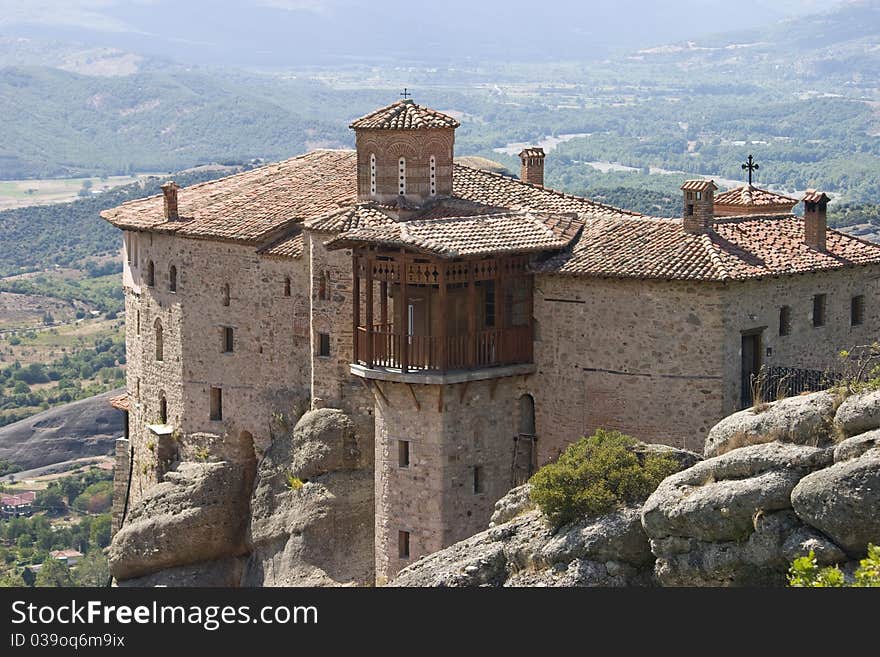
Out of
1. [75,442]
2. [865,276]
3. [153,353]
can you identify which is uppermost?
[865,276]

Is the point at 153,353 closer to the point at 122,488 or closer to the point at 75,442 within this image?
the point at 122,488

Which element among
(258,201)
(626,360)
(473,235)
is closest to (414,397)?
(473,235)

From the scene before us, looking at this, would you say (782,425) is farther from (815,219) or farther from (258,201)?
(258,201)

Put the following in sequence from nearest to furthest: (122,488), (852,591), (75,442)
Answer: (852,591), (122,488), (75,442)

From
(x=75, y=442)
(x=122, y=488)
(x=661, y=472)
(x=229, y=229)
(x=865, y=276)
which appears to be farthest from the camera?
(x=75, y=442)

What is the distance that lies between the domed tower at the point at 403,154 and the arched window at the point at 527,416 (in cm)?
575

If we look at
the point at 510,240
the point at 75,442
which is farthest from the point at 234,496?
the point at 75,442

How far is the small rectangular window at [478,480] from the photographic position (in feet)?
139

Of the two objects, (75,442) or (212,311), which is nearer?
(212,311)

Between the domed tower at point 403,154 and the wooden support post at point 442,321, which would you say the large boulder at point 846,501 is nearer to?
the wooden support post at point 442,321

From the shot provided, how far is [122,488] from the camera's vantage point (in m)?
57.7

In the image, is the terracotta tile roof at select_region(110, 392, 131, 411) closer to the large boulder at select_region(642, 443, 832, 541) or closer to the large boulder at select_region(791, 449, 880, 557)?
the large boulder at select_region(642, 443, 832, 541)

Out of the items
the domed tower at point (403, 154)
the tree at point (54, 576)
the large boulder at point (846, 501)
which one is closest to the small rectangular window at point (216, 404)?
the domed tower at point (403, 154)

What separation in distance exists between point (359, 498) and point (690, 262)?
1058 centimetres
